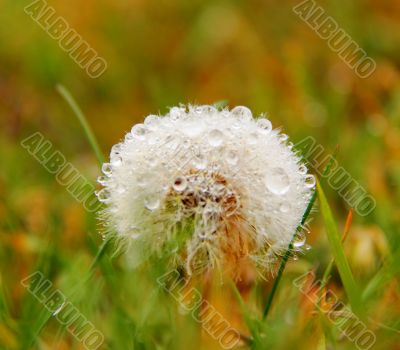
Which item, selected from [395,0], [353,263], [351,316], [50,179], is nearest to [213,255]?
[351,316]

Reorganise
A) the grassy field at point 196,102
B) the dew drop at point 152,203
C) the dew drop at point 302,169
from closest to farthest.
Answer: the dew drop at point 152,203 < the dew drop at point 302,169 < the grassy field at point 196,102

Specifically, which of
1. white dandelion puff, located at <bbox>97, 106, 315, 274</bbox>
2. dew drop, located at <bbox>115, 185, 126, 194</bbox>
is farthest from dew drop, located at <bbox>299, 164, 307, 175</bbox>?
dew drop, located at <bbox>115, 185, 126, 194</bbox>

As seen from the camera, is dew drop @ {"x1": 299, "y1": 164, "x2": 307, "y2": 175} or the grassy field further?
the grassy field

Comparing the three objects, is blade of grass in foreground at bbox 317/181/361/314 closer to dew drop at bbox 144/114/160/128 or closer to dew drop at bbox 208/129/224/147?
dew drop at bbox 208/129/224/147

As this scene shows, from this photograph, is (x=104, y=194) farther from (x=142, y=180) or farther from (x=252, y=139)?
(x=252, y=139)

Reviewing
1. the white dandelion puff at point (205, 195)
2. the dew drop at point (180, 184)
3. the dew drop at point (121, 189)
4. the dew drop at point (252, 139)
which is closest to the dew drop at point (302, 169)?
the white dandelion puff at point (205, 195)

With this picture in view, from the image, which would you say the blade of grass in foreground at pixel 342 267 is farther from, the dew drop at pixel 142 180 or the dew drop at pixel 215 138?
the dew drop at pixel 142 180
